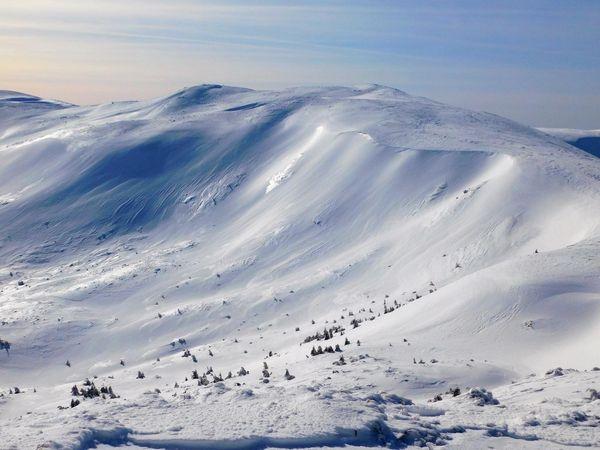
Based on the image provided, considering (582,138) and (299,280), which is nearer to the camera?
(299,280)

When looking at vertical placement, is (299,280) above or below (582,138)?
below

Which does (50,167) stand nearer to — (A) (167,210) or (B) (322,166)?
(A) (167,210)

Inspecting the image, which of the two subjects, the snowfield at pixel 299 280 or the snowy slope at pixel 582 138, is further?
the snowy slope at pixel 582 138

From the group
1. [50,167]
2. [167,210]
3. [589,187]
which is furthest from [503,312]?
[50,167]

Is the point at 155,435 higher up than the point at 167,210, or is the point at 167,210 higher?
the point at 167,210

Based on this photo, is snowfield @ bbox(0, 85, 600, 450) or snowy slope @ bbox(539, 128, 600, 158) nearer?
snowfield @ bbox(0, 85, 600, 450)

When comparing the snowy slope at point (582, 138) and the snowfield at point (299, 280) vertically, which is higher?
the snowy slope at point (582, 138)

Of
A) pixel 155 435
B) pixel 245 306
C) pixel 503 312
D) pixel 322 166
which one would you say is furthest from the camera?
pixel 322 166

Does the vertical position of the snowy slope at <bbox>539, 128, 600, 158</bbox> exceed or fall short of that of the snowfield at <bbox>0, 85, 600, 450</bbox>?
it exceeds it
